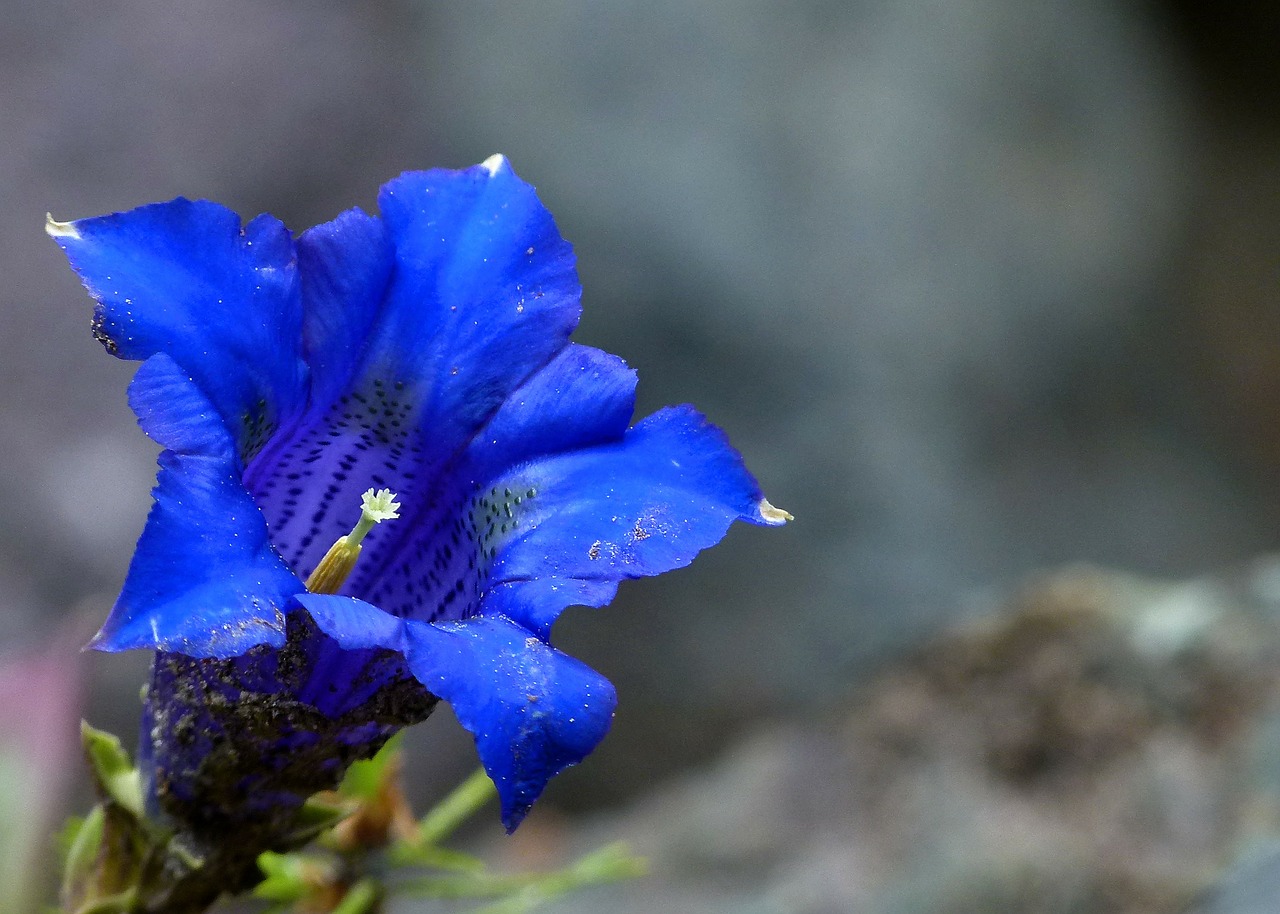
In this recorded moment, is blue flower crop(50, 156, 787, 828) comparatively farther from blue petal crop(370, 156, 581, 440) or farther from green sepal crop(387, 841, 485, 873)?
green sepal crop(387, 841, 485, 873)

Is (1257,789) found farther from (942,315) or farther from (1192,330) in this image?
(1192,330)

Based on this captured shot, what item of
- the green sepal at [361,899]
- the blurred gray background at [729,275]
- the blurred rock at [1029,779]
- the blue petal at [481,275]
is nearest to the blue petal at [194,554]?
the blue petal at [481,275]

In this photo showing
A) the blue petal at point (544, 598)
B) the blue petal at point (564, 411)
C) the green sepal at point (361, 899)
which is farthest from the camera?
the green sepal at point (361, 899)

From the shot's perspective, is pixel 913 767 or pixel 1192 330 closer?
pixel 913 767

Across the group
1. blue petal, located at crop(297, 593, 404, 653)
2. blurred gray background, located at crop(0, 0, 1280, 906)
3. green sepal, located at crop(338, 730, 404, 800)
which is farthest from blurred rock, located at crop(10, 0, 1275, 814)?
blue petal, located at crop(297, 593, 404, 653)

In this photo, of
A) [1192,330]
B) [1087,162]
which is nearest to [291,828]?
[1087,162]

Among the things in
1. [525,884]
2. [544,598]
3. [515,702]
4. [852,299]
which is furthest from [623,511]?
[852,299]

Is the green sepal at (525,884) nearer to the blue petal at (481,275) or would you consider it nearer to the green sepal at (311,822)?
the green sepal at (311,822)
